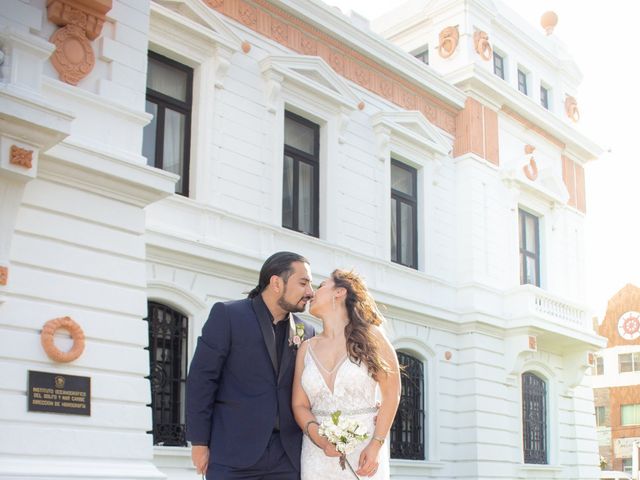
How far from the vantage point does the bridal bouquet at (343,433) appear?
5.41 m

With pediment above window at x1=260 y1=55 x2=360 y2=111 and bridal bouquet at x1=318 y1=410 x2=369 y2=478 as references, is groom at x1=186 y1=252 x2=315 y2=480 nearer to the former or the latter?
bridal bouquet at x1=318 y1=410 x2=369 y2=478

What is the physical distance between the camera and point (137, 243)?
9703 millimetres

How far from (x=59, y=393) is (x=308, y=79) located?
7.84m

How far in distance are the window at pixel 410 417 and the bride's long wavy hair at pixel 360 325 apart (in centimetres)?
1045

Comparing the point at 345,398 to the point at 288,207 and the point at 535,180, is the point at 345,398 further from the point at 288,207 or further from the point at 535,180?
the point at 535,180

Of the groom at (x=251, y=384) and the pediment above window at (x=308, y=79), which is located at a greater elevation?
the pediment above window at (x=308, y=79)

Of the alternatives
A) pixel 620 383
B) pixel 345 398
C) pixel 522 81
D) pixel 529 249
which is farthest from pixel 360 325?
pixel 620 383

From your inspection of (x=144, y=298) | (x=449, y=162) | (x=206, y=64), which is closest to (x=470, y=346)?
(x=449, y=162)

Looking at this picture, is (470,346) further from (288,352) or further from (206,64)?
(288,352)

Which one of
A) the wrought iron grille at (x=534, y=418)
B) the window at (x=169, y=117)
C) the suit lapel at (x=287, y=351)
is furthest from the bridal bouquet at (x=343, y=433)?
the wrought iron grille at (x=534, y=418)

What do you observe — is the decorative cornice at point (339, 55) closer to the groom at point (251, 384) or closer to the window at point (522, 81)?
the window at point (522, 81)

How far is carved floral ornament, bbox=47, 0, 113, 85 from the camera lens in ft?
30.9

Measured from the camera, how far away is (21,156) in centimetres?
831

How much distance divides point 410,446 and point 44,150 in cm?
1002
